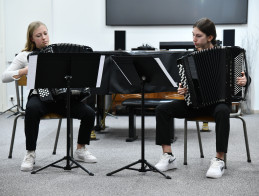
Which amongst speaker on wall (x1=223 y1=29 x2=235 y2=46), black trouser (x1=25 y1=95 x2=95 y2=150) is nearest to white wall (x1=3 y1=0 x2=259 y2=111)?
speaker on wall (x1=223 y1=29 x2=235 y2=46)

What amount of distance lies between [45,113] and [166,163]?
0.89 metres

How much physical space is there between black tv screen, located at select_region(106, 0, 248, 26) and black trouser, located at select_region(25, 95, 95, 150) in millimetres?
3237

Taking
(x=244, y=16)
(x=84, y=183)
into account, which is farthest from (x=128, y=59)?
(x=244, y=16)

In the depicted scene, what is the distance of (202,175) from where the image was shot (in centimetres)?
238

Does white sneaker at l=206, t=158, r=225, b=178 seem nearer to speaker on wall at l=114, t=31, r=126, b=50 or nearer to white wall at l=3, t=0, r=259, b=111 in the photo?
speaker on wall at l=114, t=31, r=126, b=50

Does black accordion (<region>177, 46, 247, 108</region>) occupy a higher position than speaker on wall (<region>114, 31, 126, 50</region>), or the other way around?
speaker on wall (<region>114, 31, 126, 50</region>)

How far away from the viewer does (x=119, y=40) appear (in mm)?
5258

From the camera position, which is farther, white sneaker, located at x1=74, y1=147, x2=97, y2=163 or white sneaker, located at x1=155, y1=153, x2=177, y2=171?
white sneaker, located at x1=74, y1=147, x2=97, y2=163

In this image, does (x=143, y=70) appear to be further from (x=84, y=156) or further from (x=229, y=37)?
(x=229, y=37)

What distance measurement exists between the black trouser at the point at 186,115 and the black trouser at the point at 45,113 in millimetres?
521

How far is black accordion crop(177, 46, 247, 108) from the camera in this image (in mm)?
2346

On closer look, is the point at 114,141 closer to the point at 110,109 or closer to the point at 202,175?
the point at 202,175

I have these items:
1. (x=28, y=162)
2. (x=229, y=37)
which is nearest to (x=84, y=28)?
(x=229, y=37)

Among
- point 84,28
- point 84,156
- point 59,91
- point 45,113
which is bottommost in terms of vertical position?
point 84,156
